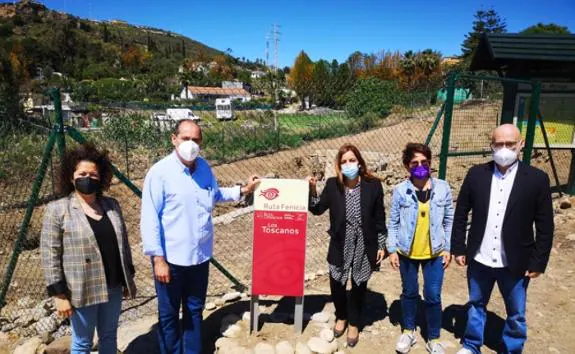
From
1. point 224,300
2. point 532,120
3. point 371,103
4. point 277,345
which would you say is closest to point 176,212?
point 277,345

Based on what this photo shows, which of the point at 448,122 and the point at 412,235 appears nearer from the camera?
the point at 412,235

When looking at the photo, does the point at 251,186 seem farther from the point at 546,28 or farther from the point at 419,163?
the point at 546,28

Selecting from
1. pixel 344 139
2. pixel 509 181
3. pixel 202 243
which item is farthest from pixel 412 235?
pixel 344 139

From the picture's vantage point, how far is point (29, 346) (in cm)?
346

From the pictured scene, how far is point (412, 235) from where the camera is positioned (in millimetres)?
3199

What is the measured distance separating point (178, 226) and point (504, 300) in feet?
8.61

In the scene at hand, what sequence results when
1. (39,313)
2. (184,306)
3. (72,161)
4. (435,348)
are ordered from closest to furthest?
(72,161) → (184,306) → (435,348) → (39,313)

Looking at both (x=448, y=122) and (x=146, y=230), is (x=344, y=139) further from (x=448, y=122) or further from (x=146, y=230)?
(x=146, y=230)

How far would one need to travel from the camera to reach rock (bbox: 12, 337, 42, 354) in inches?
134

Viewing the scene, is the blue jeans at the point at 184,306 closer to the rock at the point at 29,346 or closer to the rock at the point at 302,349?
the rock at the point at 302,349

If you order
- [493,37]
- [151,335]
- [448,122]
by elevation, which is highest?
[493,37]

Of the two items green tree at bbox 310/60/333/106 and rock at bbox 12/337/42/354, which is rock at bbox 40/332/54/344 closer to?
rock at bbox 12/337/42/354

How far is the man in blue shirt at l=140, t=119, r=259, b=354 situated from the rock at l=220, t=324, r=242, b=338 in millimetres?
605

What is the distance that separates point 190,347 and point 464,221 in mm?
2467
